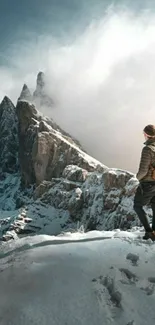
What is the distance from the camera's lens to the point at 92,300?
6988 mm

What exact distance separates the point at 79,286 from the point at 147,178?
4.62m

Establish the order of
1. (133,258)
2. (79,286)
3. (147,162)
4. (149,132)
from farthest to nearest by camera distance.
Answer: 1. (149,132)
2. (147,162)
3. (133,258)
4. (79,286)

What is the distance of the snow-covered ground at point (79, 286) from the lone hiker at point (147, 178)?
2.27 meters

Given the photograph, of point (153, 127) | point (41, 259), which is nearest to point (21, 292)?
point (41, 259)

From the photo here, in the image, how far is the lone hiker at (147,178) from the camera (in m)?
11.2

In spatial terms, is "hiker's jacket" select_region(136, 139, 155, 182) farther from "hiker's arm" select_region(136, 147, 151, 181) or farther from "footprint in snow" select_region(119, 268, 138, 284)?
"footprint in snow" select_region(119, 268, 138, 284)

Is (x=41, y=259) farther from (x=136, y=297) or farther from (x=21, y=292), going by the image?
(x=136, y=297)

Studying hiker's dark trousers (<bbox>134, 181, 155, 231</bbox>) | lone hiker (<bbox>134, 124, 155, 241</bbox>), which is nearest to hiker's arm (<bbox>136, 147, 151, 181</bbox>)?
lone hiker (<bbox>134, 124, 155, 241</bbox>)

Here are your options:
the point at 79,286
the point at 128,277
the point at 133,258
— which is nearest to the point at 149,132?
the point at 133,258

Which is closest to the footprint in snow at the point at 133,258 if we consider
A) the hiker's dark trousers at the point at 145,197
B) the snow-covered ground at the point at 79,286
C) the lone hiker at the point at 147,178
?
the snow-covered ground at the point at 79,286

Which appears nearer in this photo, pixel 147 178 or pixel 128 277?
pixel 128 277

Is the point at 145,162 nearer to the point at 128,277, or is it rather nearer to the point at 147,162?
the point at 147,162

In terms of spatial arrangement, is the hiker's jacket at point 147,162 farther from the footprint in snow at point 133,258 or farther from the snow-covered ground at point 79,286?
the footprint in snow at point 133,258

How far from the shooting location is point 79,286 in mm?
7383
